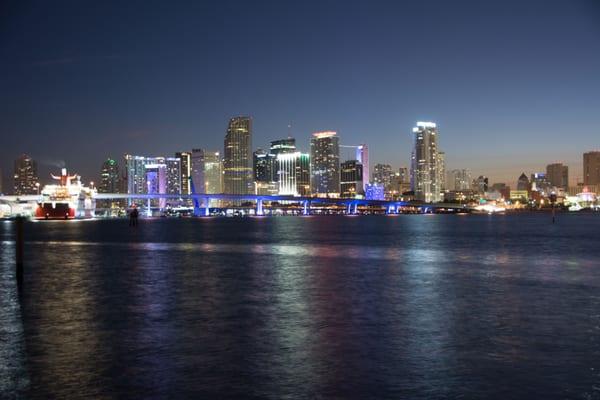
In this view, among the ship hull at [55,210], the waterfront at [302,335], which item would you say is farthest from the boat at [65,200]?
the waterfront at [302,335]

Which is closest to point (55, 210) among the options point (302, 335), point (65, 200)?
point (65, 200)

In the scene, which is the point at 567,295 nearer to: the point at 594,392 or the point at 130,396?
the point at 594,392

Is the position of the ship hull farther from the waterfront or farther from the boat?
the waterfront

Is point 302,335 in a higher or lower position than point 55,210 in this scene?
lower

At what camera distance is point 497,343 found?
1188 cm

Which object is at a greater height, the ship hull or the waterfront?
the ship hull

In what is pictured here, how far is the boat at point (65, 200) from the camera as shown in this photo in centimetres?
16762

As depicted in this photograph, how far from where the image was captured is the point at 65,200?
172 meters

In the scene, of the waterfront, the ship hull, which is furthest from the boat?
the waterfront

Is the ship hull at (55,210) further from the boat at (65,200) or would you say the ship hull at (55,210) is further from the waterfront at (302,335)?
the waterfront at (302,335)

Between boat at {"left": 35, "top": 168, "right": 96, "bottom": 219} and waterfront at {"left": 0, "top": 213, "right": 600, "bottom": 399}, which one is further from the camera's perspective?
boat at {"left": 35, "top": 168, "right": 96, "bottom": 219}

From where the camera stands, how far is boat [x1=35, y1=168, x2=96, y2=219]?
168 meters

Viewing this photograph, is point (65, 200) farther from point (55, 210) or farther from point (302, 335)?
point (302, 335)

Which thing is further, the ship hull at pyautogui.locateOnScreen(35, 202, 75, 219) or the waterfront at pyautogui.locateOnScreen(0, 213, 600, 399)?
the ship hull at pyautogui.locateOnScreen(35, 202, 75, 219)
